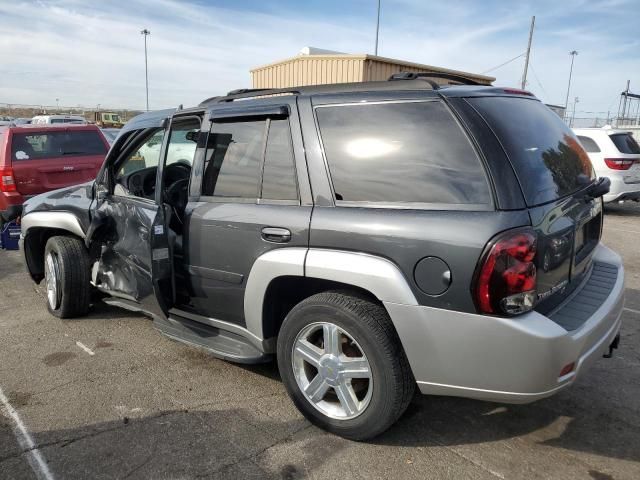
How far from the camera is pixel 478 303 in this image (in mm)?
2244

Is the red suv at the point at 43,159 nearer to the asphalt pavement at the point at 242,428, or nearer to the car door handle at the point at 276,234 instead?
the asphalt pavement at the point at 242,428

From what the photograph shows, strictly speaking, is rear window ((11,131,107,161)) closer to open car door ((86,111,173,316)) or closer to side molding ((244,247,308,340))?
open car door ((86,111,173,316))

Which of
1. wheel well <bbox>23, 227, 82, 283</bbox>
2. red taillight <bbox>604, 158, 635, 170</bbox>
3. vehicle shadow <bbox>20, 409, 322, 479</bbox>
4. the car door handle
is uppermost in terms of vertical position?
red taillight <bbox>604, 158, 635, 170</bbox>

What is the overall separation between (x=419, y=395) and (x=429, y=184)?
4.94ft

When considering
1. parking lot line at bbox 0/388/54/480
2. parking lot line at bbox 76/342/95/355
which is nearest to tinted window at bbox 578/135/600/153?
parking lot line at bbox 76/342/95/355

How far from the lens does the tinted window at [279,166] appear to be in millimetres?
2932

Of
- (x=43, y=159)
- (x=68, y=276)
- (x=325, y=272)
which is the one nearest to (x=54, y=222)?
(x=68, y=276)

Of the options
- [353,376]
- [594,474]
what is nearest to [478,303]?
[353,376]

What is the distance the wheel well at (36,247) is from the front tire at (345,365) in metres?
3.10

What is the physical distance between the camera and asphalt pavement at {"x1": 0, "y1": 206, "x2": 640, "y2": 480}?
8.46 ft

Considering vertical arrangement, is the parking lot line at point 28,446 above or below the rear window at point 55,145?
below

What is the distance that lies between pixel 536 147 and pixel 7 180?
7216 mm

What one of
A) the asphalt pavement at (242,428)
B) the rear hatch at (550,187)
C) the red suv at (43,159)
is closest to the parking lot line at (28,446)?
the asphalt pavement at (242,428)

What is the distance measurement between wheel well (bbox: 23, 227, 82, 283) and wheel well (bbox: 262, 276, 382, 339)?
279 cm
